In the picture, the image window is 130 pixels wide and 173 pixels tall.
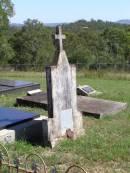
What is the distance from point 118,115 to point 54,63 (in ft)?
10.1

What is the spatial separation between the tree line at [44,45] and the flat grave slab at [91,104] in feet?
61.7

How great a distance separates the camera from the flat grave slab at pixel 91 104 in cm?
956

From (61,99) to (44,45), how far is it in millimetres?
50218

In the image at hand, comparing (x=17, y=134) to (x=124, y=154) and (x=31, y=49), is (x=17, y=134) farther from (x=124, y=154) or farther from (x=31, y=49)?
(x=31, y=49)

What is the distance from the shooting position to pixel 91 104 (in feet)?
33.7

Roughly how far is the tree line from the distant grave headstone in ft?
72.5

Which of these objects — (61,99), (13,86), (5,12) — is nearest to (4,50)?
(5,12)

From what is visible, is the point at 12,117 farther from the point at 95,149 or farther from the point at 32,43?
the point at 32,43

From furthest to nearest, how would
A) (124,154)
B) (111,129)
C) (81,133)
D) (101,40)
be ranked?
1. (101,40)
2. (111,129)
3. (81,133)
4. (124,154)

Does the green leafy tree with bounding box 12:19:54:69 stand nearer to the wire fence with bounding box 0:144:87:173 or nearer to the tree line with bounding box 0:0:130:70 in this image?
the tree line with bounding box 0:0:130:70

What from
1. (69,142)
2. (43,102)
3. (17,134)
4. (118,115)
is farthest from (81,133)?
(43,102)

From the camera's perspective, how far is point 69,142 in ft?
23.1

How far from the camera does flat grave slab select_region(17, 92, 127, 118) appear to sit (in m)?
9.56

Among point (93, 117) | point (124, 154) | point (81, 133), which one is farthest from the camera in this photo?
point (93, 117)
